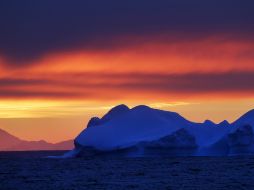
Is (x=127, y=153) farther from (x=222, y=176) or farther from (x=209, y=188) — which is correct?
(x=209, y=188)

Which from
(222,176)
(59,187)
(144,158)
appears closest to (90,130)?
(144,158)

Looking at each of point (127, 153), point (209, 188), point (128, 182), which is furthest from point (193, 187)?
point (127, 153)

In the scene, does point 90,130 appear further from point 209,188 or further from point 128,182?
point 209,188

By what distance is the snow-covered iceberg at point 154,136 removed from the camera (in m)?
52.6

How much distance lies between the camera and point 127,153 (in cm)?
5559

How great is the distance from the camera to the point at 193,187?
26672 mm

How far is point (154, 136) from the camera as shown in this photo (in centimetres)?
5453

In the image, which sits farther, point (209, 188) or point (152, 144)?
point (152, 144)

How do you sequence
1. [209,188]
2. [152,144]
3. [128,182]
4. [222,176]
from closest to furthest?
[209,188], [128,182], [222,176], [152,144]

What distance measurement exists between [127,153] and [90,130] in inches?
161

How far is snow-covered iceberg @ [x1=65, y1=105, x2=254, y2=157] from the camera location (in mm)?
52562

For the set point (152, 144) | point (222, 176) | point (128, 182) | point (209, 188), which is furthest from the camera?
point (152, 144)

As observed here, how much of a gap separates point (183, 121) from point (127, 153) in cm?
702

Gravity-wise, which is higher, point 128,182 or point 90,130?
point 90,130
